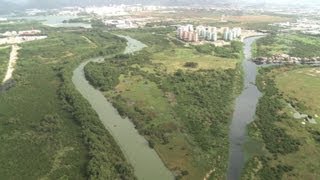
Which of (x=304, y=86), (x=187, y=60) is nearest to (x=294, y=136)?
(x=304, y=86)

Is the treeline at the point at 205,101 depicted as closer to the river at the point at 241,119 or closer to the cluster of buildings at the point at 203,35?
the river at the point at 241,119

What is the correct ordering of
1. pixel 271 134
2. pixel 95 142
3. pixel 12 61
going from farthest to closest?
1. pixel 12 61
2. pixel 271 134
3. pixel 95 142

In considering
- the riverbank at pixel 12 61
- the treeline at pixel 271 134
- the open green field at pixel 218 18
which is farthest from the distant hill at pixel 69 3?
the treeline at pixel 271 134

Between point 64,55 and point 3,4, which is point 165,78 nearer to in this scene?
point 64,55

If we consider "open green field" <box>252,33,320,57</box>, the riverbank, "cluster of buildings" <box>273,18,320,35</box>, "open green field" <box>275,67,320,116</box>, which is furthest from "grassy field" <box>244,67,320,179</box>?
"cluster of buildings" <box>273,18,320,35</box>

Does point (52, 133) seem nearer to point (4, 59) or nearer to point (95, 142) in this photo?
point (95, 142)

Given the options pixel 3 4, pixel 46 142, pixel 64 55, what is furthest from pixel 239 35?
pixel 3 4
